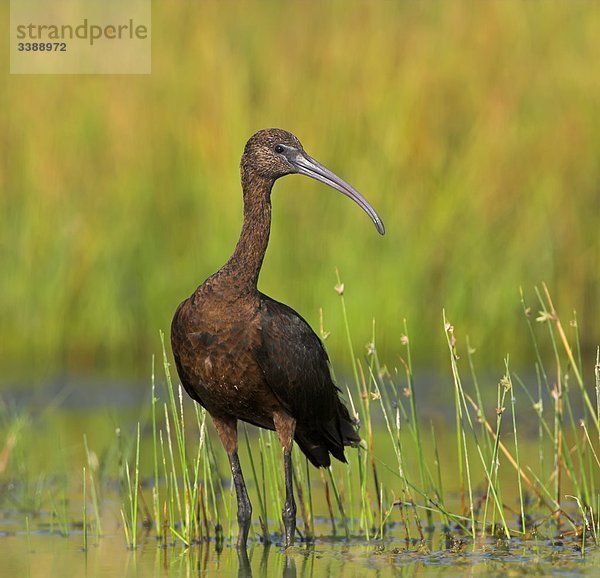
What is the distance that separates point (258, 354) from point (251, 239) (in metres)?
0.57

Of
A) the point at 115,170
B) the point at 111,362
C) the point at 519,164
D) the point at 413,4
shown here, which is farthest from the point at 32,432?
the point at 413,4

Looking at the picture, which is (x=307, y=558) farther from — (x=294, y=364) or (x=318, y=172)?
(x=318, y=172)

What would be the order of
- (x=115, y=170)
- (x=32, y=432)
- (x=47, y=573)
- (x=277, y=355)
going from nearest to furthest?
(x=47, y=573), (x=277, y=355), (x=32, y=432), (x=115, y=170)

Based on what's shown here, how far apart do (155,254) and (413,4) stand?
10.8 feet

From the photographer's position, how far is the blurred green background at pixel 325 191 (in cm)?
1130

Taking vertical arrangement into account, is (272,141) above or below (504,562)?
above

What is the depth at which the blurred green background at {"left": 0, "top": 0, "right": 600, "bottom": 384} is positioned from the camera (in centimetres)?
1130

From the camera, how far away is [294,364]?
6.79 m

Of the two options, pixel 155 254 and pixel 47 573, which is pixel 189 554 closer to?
pixel 47 573

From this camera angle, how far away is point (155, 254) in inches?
452
